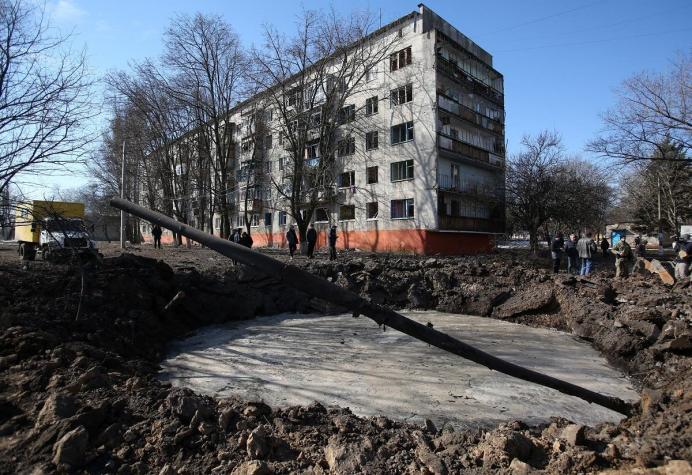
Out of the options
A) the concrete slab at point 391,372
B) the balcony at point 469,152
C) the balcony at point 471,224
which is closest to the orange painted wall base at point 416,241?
the balcony at point 471,224

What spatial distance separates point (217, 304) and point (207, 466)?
8.47 metres

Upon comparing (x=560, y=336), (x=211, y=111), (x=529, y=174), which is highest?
(x=211, y=111)

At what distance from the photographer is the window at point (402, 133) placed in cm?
2655

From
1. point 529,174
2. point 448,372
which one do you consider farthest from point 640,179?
point 448,372

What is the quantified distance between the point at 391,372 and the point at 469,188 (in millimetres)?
23699

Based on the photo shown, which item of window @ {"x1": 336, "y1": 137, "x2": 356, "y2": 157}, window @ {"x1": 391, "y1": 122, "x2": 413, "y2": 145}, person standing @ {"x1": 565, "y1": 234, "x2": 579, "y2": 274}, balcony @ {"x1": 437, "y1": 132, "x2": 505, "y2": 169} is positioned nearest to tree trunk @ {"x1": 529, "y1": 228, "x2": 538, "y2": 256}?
balcony @ {"x1": 437, "y1": 132, "x2": 505, "y2": 169}

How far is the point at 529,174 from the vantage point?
2662cm

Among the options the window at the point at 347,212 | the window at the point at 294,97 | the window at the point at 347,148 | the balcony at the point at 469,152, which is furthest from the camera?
the window at the point at 347,212

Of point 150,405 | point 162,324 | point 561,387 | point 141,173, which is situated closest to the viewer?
point 561,387

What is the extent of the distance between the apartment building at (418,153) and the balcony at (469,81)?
74mm

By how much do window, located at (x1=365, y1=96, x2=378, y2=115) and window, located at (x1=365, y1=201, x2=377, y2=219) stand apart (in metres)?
6.40

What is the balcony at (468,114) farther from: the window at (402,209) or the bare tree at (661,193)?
the bare tree at (661,193)

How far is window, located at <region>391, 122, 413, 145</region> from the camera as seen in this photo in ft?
87.1

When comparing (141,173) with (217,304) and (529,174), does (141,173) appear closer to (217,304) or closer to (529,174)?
(217,304)
